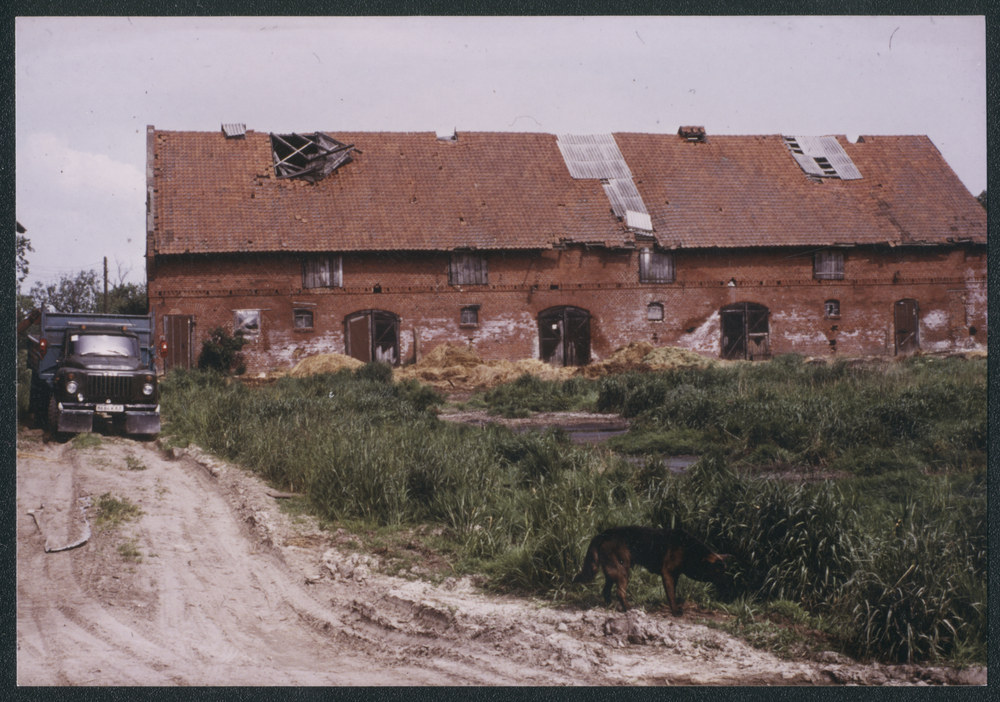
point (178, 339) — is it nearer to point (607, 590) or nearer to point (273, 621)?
point (273, 621)

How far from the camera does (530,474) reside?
6848 mm

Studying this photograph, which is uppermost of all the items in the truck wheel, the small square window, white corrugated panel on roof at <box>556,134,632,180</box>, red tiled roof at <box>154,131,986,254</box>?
white corrugated panel on roof at <box>556,134,632,180</box>

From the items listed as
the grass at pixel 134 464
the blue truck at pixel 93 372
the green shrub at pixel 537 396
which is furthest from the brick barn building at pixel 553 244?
the grass at pixel 134 464

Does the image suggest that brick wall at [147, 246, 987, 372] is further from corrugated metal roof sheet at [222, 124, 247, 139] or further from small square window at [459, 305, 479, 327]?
corrugated metal roof sheet at [222, 124, 247, 139]

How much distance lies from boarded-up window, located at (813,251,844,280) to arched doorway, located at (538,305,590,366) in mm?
5047

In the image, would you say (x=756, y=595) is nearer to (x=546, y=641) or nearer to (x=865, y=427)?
(x=546, y=641)

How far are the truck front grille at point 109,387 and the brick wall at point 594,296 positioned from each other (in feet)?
4.67

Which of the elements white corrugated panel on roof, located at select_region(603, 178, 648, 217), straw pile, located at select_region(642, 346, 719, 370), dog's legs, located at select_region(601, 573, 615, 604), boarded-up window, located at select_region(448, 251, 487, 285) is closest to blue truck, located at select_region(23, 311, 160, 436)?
boarded-up window, located at select_region(448, 251, 487, 285)

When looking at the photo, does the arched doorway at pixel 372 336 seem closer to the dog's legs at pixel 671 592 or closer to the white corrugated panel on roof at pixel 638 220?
the white corrugated panel on roof at pixel 638 220

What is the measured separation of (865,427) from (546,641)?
13.3 feet

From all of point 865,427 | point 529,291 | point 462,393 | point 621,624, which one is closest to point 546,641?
point 621,624

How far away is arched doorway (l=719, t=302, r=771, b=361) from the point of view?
13.0m

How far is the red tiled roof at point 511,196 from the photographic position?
984cm

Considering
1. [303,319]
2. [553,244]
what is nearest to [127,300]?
[303,319]
